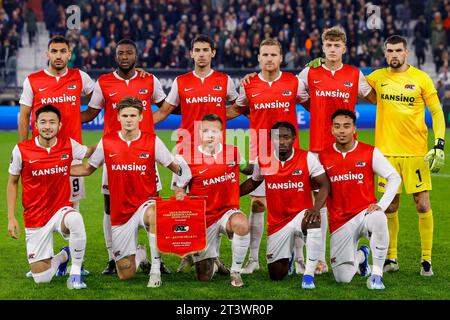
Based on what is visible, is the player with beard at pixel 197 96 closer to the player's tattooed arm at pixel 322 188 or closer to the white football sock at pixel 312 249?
the player's tattooed arm at pixel 322 188

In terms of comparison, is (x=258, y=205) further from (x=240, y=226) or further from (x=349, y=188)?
(x=349, y=188)

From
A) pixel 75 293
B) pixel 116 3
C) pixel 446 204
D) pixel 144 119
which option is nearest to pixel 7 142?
pixel 116 3

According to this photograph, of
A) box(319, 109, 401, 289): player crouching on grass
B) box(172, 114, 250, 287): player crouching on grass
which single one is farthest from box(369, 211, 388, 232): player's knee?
box(172, 114, 250, 287): player crouching on grass

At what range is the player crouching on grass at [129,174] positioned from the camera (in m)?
8.42

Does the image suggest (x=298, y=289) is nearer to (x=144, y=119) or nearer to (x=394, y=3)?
(x=144, y=119)

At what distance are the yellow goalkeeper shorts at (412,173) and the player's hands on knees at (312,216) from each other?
1.05 m

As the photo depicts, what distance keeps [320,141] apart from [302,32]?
64.4 ft

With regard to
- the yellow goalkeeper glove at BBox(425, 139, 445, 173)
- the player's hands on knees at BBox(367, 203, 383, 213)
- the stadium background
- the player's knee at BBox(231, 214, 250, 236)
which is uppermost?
the stadium background

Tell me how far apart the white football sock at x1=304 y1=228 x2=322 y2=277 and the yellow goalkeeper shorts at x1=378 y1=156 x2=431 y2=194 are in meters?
1.12

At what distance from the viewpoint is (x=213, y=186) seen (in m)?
8.51

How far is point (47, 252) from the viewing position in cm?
835

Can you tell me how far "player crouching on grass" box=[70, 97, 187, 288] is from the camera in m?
8.42

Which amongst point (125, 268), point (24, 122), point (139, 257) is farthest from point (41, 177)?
point (139, 257)

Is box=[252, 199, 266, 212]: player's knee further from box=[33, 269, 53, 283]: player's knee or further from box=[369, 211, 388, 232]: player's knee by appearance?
box=[33, 269, 53, 283]: player's knee
